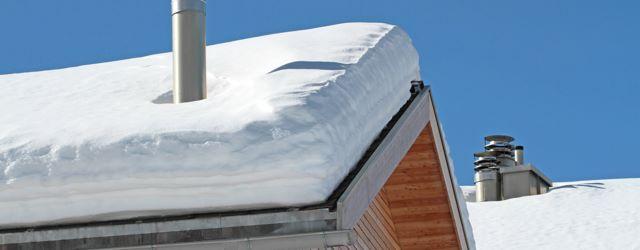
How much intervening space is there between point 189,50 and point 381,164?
5.25 ft

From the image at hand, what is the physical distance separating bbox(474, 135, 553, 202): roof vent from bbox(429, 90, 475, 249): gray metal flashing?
15541mm

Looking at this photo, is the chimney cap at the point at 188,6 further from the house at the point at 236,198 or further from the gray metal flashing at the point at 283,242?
the gray metal flashing at the point at 283,242

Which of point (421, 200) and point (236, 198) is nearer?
point (236, 198)

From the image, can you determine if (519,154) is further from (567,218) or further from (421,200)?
(421,200)

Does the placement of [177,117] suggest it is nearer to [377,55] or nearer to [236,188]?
[236,188]

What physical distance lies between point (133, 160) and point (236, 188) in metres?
0.56

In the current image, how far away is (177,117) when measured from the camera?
21.5 feet

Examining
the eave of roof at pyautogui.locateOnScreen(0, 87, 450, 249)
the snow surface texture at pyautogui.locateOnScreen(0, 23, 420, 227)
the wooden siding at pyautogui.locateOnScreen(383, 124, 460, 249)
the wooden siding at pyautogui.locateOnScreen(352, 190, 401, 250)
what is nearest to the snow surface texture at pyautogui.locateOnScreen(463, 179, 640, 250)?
the wooden siding at pyautogui.locateOnScreen(383, 124, 460, 249)

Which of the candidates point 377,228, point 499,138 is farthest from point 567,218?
→ point 377,228

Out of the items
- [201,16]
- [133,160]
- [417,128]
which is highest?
[201,16]

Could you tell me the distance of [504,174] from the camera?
25219 millimetres

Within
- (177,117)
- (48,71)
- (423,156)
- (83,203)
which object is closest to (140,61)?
(48,71)

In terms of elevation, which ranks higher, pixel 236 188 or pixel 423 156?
pixel 423 156

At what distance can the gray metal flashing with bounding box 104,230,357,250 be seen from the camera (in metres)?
5.66
